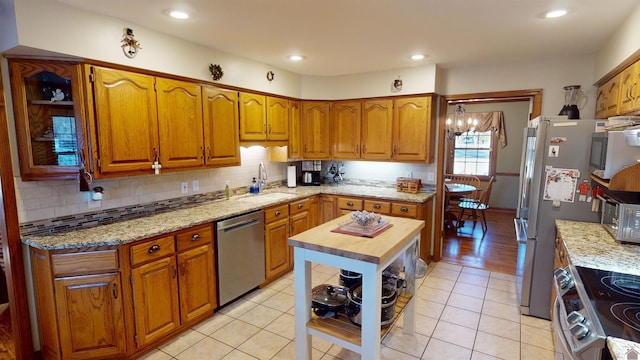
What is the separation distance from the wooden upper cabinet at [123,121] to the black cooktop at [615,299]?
114 inches

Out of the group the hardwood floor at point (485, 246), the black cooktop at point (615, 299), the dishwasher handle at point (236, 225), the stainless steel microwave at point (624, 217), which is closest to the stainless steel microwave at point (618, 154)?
the stainless steel microwave at point (624, 217)

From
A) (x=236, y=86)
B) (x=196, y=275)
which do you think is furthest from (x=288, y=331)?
(x=236, y=86)

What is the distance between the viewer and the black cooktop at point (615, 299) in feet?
3.95

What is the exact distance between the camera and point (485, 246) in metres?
4.85

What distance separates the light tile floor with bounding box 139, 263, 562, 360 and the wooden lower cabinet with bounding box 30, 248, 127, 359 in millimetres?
369

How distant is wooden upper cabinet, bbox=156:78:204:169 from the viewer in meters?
2.70

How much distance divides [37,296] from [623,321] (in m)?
3.30

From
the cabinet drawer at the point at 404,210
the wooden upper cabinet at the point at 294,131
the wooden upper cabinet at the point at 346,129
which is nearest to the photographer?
the cabinet drawer at the point at 404,210

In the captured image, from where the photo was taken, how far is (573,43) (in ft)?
9.66

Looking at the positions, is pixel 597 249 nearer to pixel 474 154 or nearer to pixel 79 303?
pixel 79 303

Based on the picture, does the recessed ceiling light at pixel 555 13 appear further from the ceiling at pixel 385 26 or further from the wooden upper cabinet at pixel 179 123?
the wooden upper cabinet at pixel 179 123

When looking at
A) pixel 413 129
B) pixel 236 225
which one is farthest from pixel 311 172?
pixel 236 225

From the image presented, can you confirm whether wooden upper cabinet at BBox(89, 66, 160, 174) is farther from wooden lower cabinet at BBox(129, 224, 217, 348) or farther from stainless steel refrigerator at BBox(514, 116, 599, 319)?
stainless steel refrigerator at BBox(514, 116, 599, 319)

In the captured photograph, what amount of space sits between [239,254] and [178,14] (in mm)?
2046
